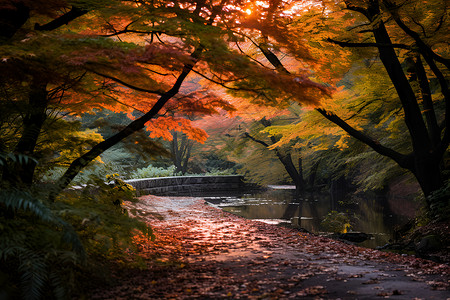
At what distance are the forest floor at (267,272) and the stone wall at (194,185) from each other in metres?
13.8

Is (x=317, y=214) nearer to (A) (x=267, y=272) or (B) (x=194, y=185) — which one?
(A) (x=267, y=272)

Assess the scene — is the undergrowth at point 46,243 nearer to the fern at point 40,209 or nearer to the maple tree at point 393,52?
the fern at point 40,209

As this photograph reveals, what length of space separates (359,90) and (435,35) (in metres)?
3.63

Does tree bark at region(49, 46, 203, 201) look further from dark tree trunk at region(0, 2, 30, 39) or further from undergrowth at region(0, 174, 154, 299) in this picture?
dark tree trunk at region(0, 2, 30, 39)

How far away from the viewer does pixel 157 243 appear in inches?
274

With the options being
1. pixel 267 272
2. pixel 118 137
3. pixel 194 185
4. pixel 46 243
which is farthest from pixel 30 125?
pixel 194 185

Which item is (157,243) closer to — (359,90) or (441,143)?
(441,143)

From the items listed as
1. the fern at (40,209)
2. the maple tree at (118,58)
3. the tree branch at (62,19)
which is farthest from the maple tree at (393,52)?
the fern at (40,209)

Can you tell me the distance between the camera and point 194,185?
84.0 ft

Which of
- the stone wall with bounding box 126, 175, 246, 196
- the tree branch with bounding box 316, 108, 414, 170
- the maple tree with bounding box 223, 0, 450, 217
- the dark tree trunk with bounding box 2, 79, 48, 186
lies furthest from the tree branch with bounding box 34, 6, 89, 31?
the stone wall with bounding box 126, 175, 246, 196

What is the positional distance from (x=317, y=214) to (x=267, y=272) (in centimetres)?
1076

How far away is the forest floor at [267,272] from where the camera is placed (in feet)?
13.5

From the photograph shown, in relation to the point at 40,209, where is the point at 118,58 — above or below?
above

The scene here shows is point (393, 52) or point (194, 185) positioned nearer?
point (393, 52)
